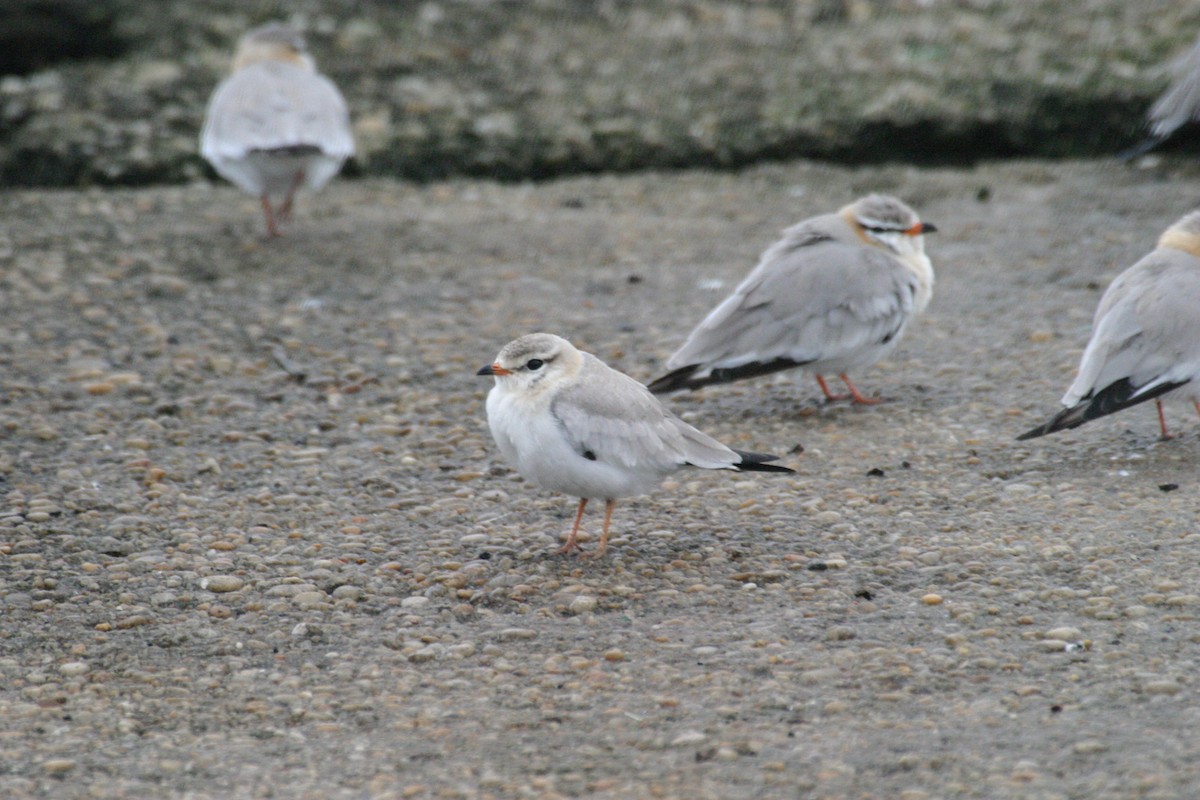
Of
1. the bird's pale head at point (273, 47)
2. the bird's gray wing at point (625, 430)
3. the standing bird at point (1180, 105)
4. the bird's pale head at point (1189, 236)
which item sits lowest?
the bird's gray wing at point (625, 430)

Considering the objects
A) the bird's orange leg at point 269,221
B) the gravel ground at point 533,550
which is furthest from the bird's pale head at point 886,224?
the bird's orange leg at point 269,221

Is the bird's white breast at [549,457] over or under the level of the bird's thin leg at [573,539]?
over

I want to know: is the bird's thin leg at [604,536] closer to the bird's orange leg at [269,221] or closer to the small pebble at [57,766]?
the small pebble at [57,766]

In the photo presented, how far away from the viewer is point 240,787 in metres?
3.33

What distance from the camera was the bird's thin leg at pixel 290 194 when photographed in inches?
319

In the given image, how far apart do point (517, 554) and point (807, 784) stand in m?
1.66

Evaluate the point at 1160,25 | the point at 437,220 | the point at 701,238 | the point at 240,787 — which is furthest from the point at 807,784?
the point at 1160,25

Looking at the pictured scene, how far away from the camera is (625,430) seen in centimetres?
451

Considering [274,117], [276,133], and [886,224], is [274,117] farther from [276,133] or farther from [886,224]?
[886,224]

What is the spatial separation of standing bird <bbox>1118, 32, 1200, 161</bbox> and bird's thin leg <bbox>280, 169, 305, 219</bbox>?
4.67m

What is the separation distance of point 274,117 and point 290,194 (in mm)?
524

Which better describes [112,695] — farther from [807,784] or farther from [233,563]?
[807,784]

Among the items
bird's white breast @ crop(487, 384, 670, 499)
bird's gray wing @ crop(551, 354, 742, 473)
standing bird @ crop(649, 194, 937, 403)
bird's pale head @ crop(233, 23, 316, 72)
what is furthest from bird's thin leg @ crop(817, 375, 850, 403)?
bird's pale head @ crop(233, 23, 316, 72)

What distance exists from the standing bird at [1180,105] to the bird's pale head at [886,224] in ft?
7.87
